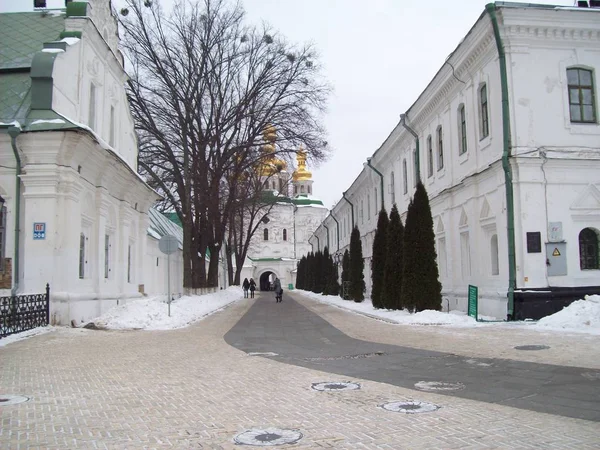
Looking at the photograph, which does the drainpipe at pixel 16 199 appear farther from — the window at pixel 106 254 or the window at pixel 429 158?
the window at pixel 429 158

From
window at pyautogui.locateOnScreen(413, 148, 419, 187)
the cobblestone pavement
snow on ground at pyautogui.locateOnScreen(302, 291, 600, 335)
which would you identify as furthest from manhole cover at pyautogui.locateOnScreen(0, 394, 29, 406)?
window at pyautogui.locateOnScreen(413, 148, 419, 187)

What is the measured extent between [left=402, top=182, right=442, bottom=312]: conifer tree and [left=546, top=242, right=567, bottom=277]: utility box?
3.71 m

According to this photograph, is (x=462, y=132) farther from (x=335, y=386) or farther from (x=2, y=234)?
(x=335, y=386)

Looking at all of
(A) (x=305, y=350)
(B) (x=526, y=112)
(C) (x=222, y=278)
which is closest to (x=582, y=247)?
(B) (x=526, y=112)

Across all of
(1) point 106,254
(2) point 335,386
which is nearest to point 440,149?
(1) point 106,254

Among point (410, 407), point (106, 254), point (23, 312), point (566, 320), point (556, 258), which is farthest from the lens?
point (106, 254)

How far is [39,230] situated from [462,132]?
14.2 meters

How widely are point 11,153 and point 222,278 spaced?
5524 cm

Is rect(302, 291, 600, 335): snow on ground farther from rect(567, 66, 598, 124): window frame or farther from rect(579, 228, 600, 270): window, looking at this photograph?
rect(567, 66, 598, 124): window frame

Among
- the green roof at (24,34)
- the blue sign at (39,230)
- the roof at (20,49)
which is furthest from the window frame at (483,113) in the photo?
the green roof at (24,34)

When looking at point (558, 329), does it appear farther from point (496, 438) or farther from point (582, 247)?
point (496, 438)

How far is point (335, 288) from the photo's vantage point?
148ft

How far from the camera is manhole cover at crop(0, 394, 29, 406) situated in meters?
6.57

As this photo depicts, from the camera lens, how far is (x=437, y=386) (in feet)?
24.7
